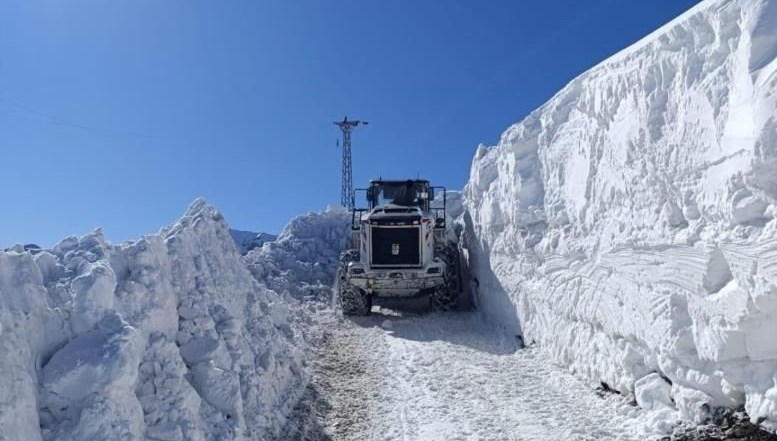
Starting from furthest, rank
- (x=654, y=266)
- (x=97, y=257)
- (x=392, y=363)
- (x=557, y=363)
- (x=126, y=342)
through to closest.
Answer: (x=392, y=363), (x=557, y=363), (x=654, y=266), (x=97, y=257), (x=126, y=342)

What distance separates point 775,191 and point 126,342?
569 cm

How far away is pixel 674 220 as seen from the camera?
657 cm

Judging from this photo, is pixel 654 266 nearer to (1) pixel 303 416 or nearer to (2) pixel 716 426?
(2) pixel 716 426

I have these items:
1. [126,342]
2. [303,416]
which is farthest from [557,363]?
[126,342]

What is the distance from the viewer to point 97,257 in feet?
21.3

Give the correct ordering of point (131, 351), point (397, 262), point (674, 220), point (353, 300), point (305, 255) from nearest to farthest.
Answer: point (131, 351) < point (674, 220) < point (353, 300) < point (397, 262) < point (305, 255)

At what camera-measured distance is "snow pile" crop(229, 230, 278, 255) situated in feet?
81.7

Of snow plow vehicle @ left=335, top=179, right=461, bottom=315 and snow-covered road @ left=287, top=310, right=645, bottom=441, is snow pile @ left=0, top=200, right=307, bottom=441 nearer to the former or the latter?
snow-covered road @ left=287, top=310, right=645, bottom=441

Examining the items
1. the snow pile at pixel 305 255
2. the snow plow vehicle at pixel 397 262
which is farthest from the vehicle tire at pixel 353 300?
the snow pile at pixel 305 255

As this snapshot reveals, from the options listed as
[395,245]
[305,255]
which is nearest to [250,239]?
[305,255]

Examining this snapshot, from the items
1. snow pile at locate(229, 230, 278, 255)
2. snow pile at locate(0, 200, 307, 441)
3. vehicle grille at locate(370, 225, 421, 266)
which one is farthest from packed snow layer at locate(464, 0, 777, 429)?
snow pile at locate(229, 230, 278, 255)

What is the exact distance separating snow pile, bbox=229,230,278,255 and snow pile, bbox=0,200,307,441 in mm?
16622

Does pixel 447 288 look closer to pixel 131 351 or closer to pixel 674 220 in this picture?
pixel 674 220

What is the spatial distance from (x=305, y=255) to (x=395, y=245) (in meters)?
5.26
